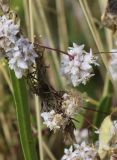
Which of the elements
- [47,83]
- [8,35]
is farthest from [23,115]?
[8,35]

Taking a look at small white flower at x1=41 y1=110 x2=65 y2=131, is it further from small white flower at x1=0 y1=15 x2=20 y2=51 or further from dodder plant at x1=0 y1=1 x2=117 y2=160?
small white flower at x1=0 y1=15 x2=20 y2=51

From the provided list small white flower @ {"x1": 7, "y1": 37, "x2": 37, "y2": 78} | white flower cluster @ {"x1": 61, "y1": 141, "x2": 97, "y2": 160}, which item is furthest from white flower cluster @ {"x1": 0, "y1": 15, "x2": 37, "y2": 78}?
white flower cluster @ {"x1": 61, "y1": 141, "x2": 97, "y2": 160}

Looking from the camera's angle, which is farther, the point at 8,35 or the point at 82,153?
the point at 82,153

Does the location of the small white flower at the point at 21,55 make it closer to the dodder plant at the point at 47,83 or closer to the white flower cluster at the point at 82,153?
the dodder plant at the point at 47,83

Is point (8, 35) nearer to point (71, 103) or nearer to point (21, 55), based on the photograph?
point (21, 55)

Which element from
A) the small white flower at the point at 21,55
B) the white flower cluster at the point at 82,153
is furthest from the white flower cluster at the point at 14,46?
the white flower cluster at the point at 82,153

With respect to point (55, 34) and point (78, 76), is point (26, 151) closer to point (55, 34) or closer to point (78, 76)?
point (78, 76)
